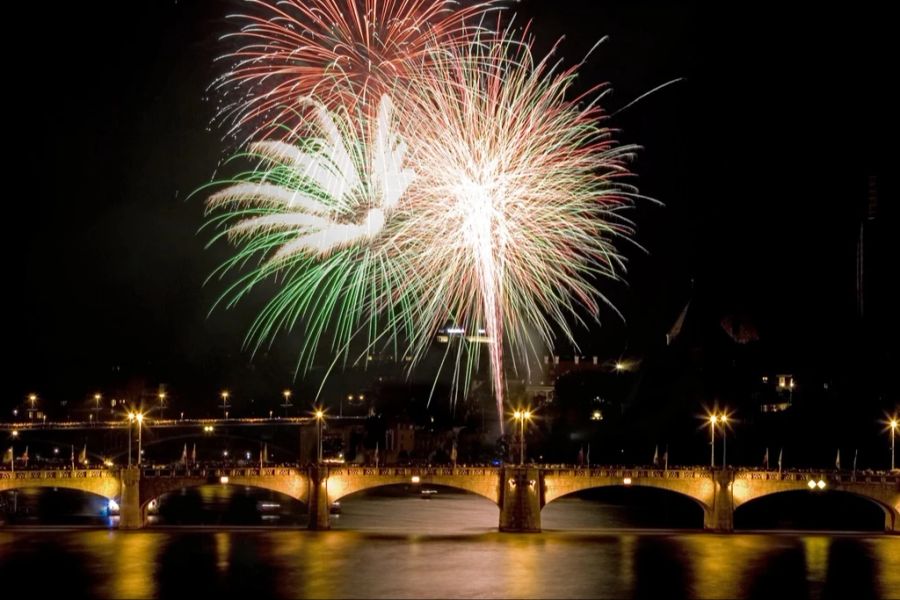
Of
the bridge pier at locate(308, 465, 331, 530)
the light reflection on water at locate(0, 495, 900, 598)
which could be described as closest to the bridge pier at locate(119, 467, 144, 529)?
the light reflection on water at locate(0, 495, 900, 598)

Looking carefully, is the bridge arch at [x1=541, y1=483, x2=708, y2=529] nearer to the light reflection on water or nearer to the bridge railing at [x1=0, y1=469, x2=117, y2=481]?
the light reflection on water

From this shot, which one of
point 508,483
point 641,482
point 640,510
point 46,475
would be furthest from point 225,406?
point 641,482

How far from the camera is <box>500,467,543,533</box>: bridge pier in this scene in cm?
6262

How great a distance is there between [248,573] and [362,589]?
21.4ft

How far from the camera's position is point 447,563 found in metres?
52.3

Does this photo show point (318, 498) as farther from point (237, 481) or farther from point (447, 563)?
point (447, 563)

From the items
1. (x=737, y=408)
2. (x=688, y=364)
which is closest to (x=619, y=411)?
(x=688, y=364)

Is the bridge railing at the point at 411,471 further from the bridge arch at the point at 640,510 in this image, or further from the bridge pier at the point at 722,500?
the bridge pier at the point at 722,500

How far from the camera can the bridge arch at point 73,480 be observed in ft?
210

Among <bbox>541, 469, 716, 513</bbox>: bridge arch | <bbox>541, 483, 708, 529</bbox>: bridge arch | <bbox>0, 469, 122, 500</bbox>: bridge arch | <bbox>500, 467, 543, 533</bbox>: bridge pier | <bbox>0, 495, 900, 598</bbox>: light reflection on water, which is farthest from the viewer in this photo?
<bbox>541, 483, 708, 529</bbox>: bridge arch

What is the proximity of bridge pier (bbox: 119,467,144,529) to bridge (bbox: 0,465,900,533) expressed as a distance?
0.18ft

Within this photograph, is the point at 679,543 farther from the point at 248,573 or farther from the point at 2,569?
the point at 2,569

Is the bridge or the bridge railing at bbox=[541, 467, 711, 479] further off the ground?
the bridge railing at bbox=[541, 467, 711, 479]

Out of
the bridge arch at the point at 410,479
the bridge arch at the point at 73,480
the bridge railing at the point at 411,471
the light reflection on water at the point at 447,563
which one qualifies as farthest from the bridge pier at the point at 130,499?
the bridge railing at the point at 411,471
